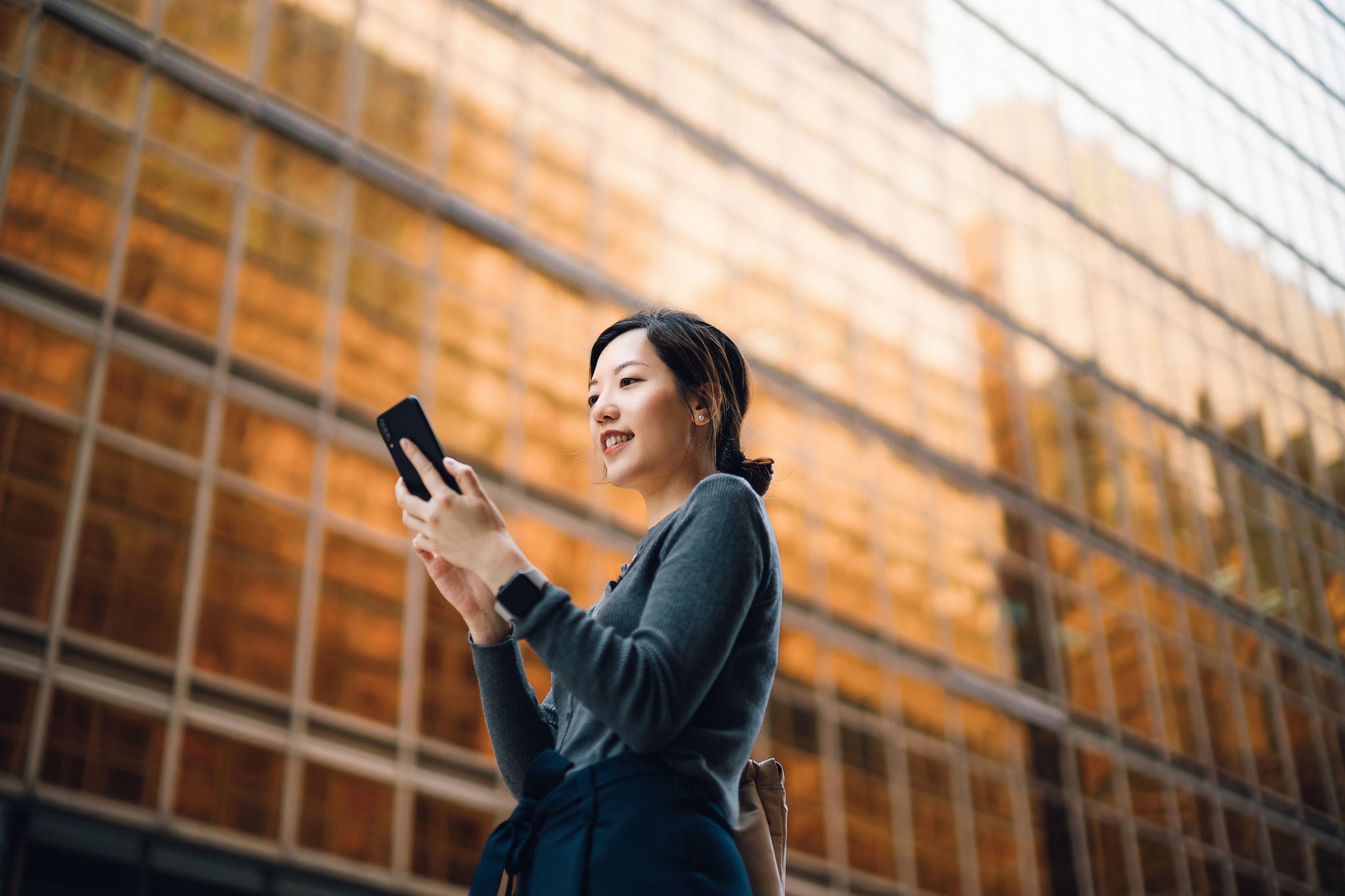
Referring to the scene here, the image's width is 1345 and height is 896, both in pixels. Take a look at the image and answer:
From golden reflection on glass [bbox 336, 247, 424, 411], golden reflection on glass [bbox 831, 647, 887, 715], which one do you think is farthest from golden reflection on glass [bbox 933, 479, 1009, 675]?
golden reflection on glass [bbox 336, 247, 424, 411]

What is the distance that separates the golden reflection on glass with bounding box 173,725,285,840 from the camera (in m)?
12.5

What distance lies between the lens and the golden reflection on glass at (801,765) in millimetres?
17328

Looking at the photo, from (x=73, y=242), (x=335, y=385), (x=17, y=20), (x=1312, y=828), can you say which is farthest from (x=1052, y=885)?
(x=17, y=20)

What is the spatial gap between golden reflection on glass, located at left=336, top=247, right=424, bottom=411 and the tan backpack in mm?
13226

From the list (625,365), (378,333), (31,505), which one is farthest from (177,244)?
(625,365)

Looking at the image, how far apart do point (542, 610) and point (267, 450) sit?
42.0ft

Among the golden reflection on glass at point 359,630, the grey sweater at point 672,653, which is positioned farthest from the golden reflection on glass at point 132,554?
the grey sweater at point 672,653

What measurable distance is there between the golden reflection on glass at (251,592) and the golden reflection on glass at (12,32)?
15.1 ft

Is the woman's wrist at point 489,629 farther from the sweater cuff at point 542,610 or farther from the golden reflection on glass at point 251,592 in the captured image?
the golden reflection on glass at point 251,592

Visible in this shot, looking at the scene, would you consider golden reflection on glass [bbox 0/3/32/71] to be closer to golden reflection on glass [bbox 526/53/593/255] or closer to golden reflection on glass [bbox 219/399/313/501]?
golden reflection on glass [bbox 219/399/313/501]

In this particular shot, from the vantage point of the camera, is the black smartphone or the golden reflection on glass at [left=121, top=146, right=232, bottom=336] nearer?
the black smartphone

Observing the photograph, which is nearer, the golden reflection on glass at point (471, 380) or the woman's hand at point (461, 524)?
the woman's hand at point (461, 524)

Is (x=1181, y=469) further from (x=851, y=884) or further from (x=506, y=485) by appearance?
(x=506, y=485)

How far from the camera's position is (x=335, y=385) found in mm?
15188
